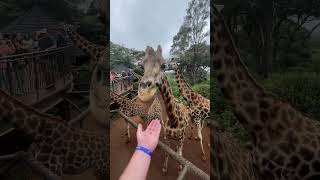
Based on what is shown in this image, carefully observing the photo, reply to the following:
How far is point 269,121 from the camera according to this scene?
2770 mm

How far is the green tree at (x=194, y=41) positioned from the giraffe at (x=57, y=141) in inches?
35.1

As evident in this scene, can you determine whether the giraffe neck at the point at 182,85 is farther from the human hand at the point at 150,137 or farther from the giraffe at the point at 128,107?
the human hand at the point at 150,137

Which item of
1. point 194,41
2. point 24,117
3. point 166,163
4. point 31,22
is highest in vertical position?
point 31,22

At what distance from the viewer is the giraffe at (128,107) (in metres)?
3.26

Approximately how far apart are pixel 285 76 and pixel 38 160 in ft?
6.59

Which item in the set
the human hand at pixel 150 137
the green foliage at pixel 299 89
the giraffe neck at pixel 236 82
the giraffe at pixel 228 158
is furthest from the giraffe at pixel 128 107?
the human hand at pixel 150 137

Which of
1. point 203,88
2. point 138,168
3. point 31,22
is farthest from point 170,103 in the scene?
point 138,168

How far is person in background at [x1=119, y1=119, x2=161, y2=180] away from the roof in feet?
7.95

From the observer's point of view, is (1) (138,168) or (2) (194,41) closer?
(1) (138,168)

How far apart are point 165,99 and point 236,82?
68cm

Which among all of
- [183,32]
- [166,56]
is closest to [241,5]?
[183,32]

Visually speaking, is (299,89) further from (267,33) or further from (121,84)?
(121,84)

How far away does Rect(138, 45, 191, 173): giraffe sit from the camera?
3186 millimetres

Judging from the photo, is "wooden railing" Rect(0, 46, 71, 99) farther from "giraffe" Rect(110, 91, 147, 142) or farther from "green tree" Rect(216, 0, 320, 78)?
"green tree" Rect(216, 0, 320, 78)
